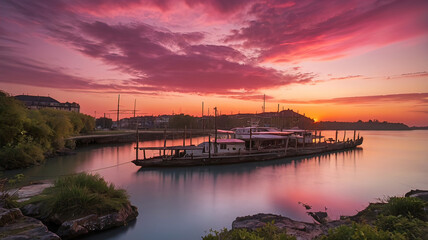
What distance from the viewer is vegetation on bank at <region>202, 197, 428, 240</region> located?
5.68 metres

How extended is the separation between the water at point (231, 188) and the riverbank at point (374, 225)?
2.67 meters

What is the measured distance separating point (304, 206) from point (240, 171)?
42.2 ft

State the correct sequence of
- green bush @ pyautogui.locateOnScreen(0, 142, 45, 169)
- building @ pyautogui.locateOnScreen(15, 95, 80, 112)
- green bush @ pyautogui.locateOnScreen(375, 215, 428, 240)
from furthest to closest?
building @ pyautogui.locateOnScreen(15, 95, 80, 112)
green bush @ pyautogui.locateOnScreen(0, 142, 45, 169)
green bush @ pyautogui.locateOnScreen(375, 215, 428, 240)

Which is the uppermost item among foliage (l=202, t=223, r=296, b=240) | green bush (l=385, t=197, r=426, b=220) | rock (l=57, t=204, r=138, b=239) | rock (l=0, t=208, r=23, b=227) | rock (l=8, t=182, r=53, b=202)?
foliage (l=202, t=223, r=296, b=240)

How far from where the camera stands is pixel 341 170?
3297 centimetres

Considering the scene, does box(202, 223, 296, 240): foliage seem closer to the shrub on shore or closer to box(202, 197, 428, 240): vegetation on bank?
box(202, 197, 428, 240): vegetation on bank

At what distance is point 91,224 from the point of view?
1133 centimetres

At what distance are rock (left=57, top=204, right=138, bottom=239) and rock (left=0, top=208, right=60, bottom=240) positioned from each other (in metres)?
1.19

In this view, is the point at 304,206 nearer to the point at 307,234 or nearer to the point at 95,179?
the point at 307,234

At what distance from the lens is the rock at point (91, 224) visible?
1073 centimetres

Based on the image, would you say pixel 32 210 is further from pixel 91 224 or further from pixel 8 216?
pixel 91 224

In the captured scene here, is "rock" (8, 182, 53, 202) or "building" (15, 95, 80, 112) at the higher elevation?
"building" (15, 95, 80, 112)

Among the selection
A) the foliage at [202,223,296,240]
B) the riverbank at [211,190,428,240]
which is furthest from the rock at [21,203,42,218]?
the foliage at [202,223,296,240]

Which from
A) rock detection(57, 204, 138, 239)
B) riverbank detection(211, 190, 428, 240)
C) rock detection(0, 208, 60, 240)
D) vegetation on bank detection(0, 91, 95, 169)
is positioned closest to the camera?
riverbank detection(211, 190, 428, 240)
